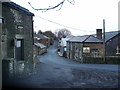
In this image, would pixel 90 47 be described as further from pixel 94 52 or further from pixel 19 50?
pixel 19 50

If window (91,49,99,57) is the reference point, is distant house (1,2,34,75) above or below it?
above

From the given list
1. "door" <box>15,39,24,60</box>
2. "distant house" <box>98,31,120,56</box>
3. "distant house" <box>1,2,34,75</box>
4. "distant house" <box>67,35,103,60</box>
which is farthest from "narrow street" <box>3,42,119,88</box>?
"distant house" <box>98,31,120,56</box>

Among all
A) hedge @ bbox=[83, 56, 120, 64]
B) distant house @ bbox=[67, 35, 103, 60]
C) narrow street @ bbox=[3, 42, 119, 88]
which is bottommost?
hedge @ bbox=[83, 56, 120, 64]

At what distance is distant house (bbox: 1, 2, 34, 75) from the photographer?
10.5 meters

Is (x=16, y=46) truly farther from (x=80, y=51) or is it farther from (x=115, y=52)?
(x=115, y=52)

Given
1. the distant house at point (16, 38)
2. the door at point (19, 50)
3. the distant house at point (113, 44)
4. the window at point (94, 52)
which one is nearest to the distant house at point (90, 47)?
the window at point (94, 52)

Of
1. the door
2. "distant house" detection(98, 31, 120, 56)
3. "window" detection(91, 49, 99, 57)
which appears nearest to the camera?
the door

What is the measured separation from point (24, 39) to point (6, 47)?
115 inches

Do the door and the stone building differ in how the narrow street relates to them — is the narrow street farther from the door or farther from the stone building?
the stone building

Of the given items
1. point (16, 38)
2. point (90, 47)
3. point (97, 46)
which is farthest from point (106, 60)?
point (16, 38)

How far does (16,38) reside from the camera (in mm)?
12523

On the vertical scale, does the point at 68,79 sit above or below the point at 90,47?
below

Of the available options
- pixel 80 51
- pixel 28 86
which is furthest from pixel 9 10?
pixel 80 51

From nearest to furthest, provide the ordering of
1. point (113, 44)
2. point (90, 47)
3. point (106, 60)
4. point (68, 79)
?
point (68, 79)
point (106, 60)
point (90, 47)
point (113, 44)
